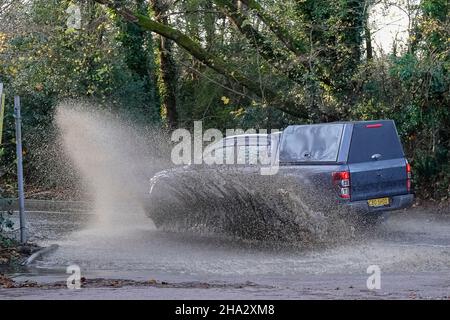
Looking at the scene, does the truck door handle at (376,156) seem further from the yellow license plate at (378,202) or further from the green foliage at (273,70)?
the green foliage at (273,70)

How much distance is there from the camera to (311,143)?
1770 centimetres

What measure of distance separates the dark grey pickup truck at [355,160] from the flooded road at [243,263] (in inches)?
30.6

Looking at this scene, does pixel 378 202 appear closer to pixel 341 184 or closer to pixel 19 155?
pixel 341 184

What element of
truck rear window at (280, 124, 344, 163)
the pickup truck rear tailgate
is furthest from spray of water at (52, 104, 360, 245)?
truck rear window at (280, 124, 344, 163)

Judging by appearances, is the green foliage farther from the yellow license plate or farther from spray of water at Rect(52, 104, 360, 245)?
the yellow license plate

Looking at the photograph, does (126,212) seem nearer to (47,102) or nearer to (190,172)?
(190,172)

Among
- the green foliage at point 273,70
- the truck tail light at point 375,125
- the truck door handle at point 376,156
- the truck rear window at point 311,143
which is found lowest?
the truck door handle at point 376,156

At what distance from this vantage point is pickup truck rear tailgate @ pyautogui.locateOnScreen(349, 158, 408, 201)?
1703 centimetres

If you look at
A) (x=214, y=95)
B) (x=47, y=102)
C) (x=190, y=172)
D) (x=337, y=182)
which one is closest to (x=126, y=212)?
(x=190, y=172)

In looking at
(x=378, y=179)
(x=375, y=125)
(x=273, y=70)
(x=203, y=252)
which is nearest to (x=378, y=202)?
(x=378, y=179)

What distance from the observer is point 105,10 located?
2942 cm

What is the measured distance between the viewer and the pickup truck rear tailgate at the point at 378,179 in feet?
55.9

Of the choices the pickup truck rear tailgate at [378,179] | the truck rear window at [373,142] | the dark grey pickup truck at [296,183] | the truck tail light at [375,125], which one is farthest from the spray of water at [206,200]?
the truck tail light at [375,125]

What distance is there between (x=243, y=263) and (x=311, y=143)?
3815 millimetres
